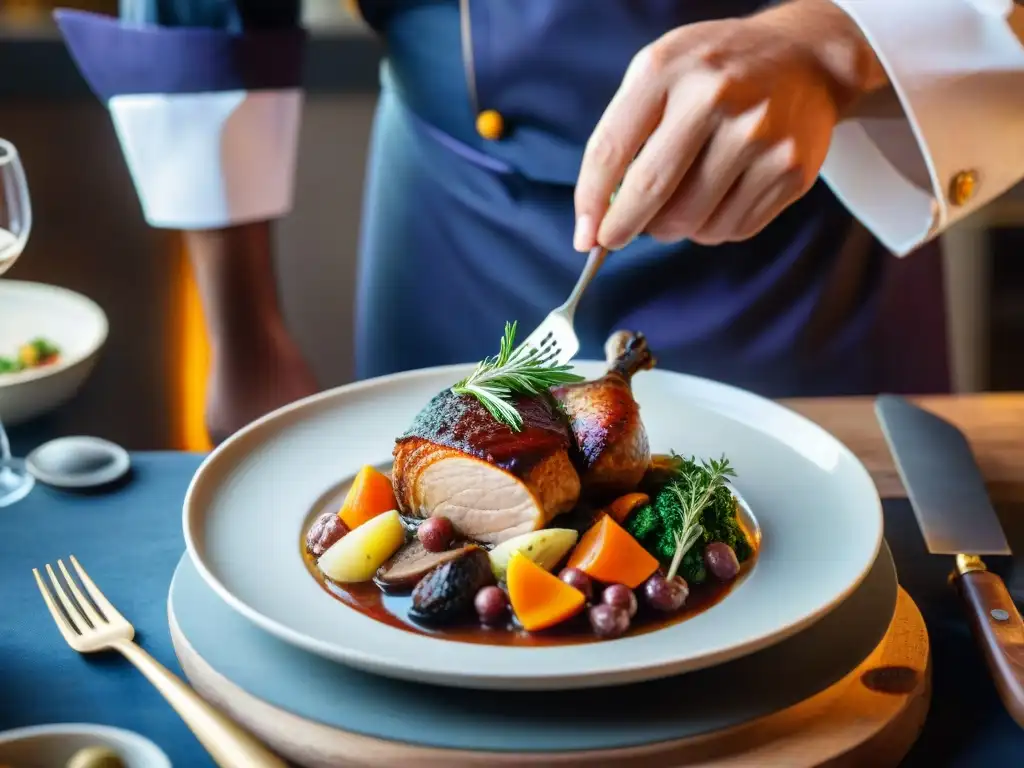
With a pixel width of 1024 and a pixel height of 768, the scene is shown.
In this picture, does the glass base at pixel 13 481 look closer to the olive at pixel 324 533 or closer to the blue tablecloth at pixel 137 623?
the blue tablecloth at pixel 137 623

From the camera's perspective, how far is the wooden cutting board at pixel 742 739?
81 cm

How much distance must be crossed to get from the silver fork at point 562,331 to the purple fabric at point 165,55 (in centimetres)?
76

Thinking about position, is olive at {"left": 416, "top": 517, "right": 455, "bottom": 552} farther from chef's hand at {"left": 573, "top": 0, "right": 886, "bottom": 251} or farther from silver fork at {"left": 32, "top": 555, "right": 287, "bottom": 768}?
chef's hand at {"left": 573, "top": 0, "right": 886, "bottom": 251}

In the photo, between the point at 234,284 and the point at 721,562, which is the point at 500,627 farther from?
the point at 234,284

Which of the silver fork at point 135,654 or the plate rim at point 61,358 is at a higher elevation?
the plate rim at point 61,358

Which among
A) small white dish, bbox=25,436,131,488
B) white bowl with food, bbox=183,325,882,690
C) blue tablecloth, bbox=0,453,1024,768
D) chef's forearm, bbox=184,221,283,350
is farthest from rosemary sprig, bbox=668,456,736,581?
chef's forearm, bbox=184,221,283,350

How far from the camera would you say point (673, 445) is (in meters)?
1.29

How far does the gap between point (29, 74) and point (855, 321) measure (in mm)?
2482

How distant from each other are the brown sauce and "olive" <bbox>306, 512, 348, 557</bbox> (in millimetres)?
23

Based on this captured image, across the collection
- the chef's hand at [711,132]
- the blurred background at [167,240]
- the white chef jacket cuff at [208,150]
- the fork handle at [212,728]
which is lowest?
the blurred background at [167,240]

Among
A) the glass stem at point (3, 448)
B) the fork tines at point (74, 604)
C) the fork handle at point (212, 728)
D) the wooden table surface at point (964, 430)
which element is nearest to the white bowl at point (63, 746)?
the fork handle at point (212, 728)

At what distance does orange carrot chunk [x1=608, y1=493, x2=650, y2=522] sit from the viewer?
43.4 inches

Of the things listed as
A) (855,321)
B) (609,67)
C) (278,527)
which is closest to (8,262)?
(278,527)

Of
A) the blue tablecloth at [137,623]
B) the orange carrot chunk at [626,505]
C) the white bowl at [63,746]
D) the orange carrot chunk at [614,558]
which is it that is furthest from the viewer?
the orange carrot chunk at [626,505]
